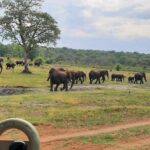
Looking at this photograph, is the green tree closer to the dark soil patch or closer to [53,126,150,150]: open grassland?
the dark soil patch

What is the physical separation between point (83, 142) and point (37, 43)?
4690 cm

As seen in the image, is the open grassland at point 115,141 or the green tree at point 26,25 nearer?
the open grassland at point 115,141

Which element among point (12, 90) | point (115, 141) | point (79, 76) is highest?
point (79, 76)

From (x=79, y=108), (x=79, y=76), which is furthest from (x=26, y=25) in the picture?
(x=79, y=108)

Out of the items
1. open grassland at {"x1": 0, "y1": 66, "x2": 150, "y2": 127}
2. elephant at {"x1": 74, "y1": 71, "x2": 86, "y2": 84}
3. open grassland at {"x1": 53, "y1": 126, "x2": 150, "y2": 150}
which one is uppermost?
elephant at {"x1": 74, "y1": 71, "x2": 86, "y2": 84}

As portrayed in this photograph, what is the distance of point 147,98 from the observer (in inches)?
1105

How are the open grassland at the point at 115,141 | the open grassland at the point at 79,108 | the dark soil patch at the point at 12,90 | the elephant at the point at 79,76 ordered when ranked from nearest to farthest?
the open grassland at the point at 115,141 → the open grassland at the point at 79,108 → the dark soil patch at the point at 12,90 → the elephant at the point at 79,76

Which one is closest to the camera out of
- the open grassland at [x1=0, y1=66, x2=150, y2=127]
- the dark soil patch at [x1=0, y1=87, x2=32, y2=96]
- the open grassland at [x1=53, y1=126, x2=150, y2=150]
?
the open grassland at [x1=53, y1=126, x2=150, y2=150]

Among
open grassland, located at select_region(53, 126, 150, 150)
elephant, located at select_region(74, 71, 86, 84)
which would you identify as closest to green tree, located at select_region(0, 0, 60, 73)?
elephant, located at select_region(74, 71, 86, 84)

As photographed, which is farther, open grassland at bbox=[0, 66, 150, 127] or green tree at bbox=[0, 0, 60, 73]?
green tree at bbox=[0, 0, 60, 73]

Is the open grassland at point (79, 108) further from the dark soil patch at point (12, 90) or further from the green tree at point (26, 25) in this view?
the green tree at point (26, 25)

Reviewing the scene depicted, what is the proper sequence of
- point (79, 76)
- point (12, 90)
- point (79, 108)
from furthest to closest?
point (79, 76)
point (12, 90)
point (79, 108)

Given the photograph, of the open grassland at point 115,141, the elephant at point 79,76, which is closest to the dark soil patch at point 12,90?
the elephant at point 79,76

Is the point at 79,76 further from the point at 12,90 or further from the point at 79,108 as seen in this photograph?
the point at 79,108
